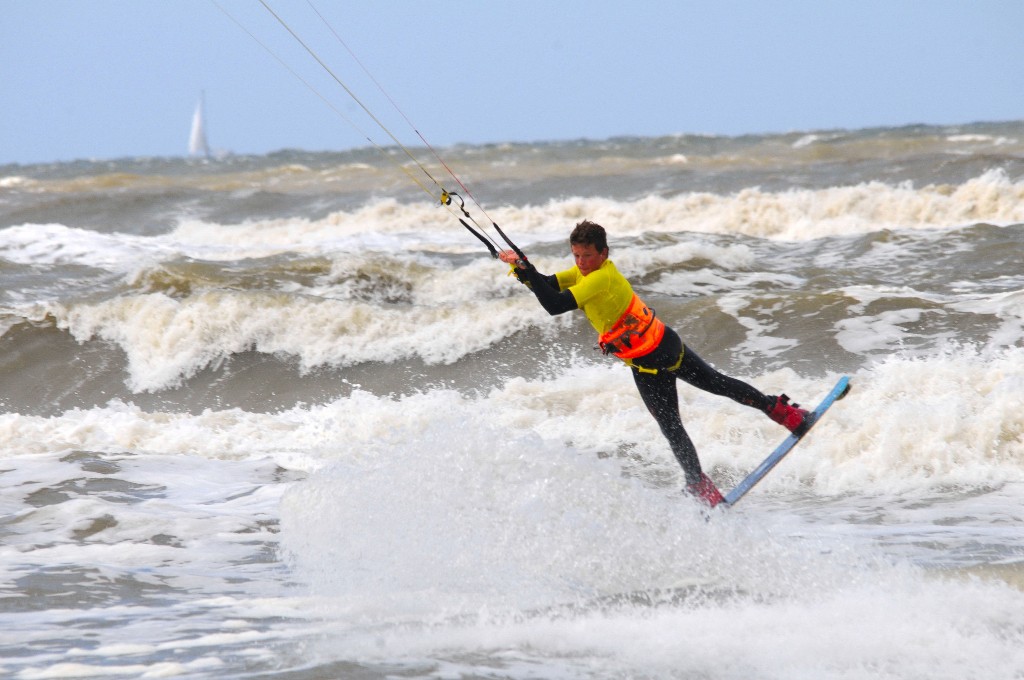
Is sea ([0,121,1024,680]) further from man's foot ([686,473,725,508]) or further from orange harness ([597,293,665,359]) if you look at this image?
orange harness ([597,293,665,359])

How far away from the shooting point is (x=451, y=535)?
18.9ft

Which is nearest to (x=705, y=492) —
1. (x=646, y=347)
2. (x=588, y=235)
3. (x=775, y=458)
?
(x=775, y=458)

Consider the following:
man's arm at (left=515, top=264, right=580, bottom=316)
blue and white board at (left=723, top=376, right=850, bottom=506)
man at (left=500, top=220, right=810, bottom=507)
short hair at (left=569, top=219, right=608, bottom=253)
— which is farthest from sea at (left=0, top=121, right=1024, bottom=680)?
short hair at (left=569, top=219, right=608, bottom=253)

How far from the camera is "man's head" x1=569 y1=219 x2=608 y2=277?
18.7 ft

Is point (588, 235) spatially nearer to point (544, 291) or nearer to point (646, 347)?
point (544, 291)

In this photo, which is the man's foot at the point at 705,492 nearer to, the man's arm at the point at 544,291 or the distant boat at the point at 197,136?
the man's arm at the point at 544,291

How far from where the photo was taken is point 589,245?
5.72 metres

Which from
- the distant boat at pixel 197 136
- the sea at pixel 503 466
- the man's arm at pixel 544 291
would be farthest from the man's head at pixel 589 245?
the distant boat at pixel 197 136

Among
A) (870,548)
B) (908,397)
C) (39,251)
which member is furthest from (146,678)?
(39,251)

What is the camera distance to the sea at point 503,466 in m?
4.61

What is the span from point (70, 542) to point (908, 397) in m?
6.07

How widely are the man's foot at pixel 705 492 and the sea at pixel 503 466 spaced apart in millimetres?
122

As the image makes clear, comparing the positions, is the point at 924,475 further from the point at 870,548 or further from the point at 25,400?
the point at 25,400

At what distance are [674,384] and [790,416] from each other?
673mm
